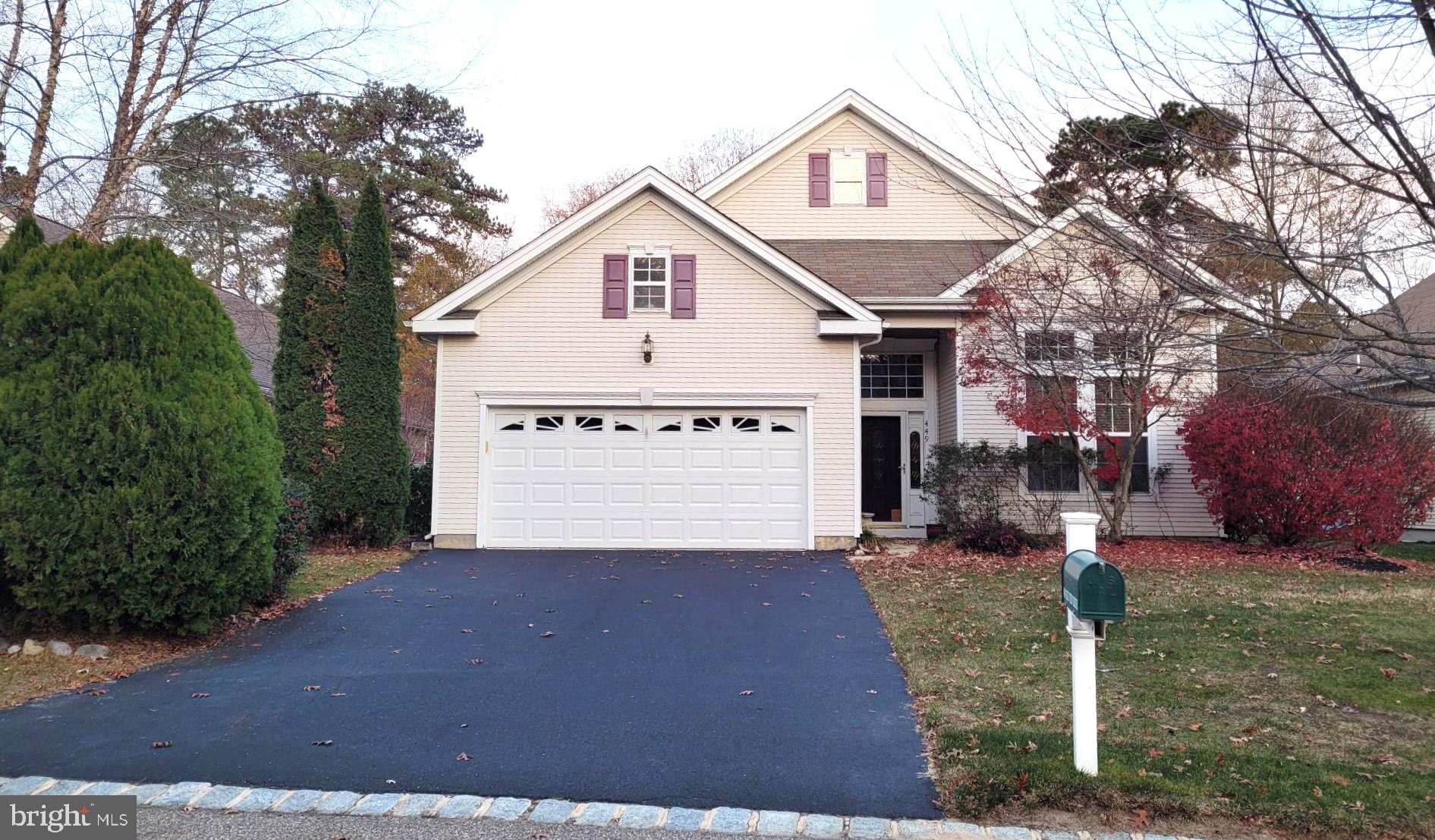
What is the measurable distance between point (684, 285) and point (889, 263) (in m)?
4.27

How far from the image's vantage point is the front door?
603 inches

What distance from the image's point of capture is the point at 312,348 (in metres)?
12.7

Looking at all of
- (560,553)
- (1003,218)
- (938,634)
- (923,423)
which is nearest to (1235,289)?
(1003,218)

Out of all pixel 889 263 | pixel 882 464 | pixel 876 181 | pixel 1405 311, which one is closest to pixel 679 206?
pixel 889 263

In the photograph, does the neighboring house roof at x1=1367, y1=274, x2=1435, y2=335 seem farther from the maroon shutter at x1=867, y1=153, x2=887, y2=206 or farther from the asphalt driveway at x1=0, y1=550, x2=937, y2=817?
the maroon shutter at x1=867, y1=153, x2=887, y2=206

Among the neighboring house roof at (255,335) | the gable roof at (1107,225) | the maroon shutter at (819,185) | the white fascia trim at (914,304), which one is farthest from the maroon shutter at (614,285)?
the gable roof at (1107,225)

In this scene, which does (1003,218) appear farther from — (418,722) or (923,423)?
(923,423)

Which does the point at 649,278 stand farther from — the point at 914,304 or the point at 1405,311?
the point at 1405,311

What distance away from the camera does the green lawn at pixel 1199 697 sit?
157 inches

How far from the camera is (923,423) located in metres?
15.2

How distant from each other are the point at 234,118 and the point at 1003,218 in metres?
9.61

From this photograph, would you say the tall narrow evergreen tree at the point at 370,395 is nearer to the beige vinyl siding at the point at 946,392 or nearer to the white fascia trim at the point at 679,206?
the white fascia trim at the point at 679,206

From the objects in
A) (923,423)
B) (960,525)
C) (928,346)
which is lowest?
(960,525)

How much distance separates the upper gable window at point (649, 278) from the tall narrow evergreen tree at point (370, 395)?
3.76 m
